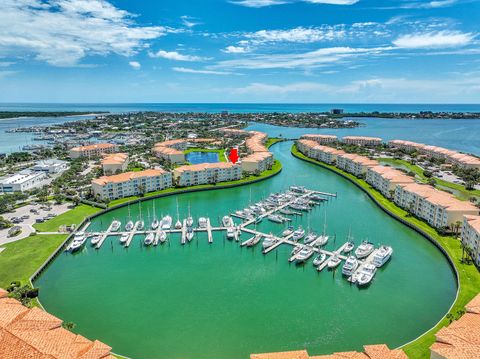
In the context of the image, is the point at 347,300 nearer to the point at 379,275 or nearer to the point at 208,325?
the point at 379,275

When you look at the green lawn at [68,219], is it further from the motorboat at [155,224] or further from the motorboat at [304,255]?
the motorboat at [304,255]

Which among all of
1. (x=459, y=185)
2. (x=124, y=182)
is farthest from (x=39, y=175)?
Answer: (x=459, y=185)

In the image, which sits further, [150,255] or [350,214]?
[350,214]

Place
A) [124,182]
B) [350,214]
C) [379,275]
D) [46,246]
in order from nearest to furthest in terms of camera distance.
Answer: [379,275]
[46,246]
[350,214]
[124,182]

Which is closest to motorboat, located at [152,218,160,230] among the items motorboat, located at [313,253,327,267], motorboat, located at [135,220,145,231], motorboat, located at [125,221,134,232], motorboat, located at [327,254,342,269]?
motorboat, located at [135,220,145,231]

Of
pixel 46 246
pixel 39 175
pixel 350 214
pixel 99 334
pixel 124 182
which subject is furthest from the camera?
pixel 39 175

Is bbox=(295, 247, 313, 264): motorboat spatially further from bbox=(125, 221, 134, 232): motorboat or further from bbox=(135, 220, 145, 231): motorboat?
bbox=(125, 221, 134, 232): motorboat

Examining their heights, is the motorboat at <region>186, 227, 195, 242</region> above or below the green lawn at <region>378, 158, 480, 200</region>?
below
